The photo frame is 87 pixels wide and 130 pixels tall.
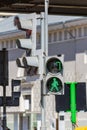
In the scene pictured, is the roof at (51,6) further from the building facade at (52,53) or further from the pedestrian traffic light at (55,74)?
the building facade at (52,53)

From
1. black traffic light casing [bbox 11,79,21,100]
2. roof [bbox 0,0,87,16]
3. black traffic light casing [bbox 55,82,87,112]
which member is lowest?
black traffic light casing [bbox 55,82,87,112]

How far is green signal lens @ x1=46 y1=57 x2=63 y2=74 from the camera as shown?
11695 millimetres

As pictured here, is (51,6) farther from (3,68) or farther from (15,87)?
(3,68)

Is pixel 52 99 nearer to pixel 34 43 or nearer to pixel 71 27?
pixel 71 27

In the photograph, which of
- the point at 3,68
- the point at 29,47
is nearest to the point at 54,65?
the point at 29,47

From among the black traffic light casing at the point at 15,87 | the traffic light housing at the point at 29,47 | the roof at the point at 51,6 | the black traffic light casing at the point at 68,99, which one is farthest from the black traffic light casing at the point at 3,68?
the black traffic light casing at the point at 68,99

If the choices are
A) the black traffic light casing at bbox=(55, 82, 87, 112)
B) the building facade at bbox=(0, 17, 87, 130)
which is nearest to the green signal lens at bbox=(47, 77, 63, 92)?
the black traffic light casing at bbox=(55, 82, 87, 112)

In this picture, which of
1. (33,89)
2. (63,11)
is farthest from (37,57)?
(33,89)

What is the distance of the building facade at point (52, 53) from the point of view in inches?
1779

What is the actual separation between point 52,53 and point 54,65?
3615 centimetres

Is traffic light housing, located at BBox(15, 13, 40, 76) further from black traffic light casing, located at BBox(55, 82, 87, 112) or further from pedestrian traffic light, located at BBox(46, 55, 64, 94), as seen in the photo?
black traffic light casing, located at BBox(55, 82, 87, 112)

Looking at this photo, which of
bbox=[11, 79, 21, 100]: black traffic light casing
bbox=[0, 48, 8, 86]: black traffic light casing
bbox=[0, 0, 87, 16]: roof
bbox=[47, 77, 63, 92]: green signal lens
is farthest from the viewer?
bbox=[0, 0, 87, 16]: roof

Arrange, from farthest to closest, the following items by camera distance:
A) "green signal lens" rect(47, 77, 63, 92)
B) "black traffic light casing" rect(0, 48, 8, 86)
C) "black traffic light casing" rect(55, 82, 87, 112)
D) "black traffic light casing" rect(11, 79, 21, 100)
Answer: "black traffic light casing" rect(55, 82, 87, 112) < "black traffic light casing" rect(11, 79, 21, 100) < "black traffic light casing" rect(0, 48, 8, 86) < "green signal lens" rect(47, 77, 63, 92)

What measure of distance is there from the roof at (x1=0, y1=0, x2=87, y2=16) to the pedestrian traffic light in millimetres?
7010
